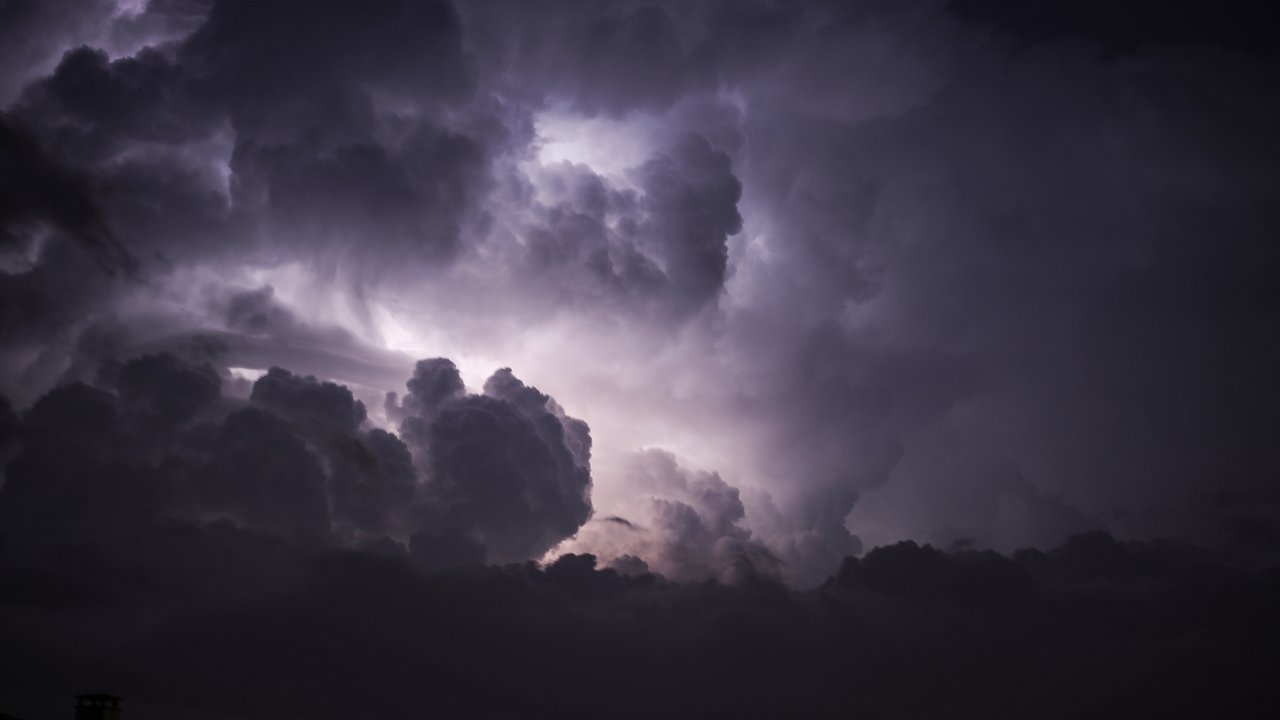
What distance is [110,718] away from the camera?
434ft

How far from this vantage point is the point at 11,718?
419 ft

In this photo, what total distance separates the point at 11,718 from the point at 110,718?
7.50 metres
